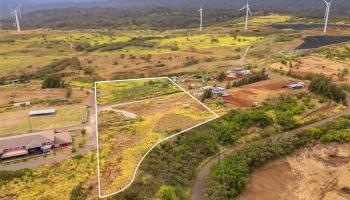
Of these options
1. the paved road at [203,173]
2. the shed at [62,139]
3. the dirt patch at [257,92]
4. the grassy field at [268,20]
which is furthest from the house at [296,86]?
the grassy field at [268,20]

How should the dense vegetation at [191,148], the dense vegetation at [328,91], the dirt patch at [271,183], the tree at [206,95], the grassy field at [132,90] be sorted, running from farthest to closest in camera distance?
1. the dense vegetation at [328,91]
2. the grassy field at [132,90]
3. the tree at [206,95]
4. the dirt patch at [271,183]
5. the dense vegetation at [191,148]

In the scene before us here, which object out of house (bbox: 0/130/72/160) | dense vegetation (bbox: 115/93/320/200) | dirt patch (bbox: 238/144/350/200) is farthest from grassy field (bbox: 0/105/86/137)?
dirt patch (bbox: 238/144/350/200)

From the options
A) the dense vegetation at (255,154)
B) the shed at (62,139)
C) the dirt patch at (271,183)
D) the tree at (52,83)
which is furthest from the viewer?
the tree at (52,83)

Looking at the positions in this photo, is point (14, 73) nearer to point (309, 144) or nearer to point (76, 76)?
point (76, 76)

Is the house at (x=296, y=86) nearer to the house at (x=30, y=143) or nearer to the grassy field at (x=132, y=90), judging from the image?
the grassy field at (x=132, y=90)

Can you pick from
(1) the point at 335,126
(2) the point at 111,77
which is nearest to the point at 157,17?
(2) the point at 111,77

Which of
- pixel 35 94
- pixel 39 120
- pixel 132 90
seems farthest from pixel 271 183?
pixel 35 94
